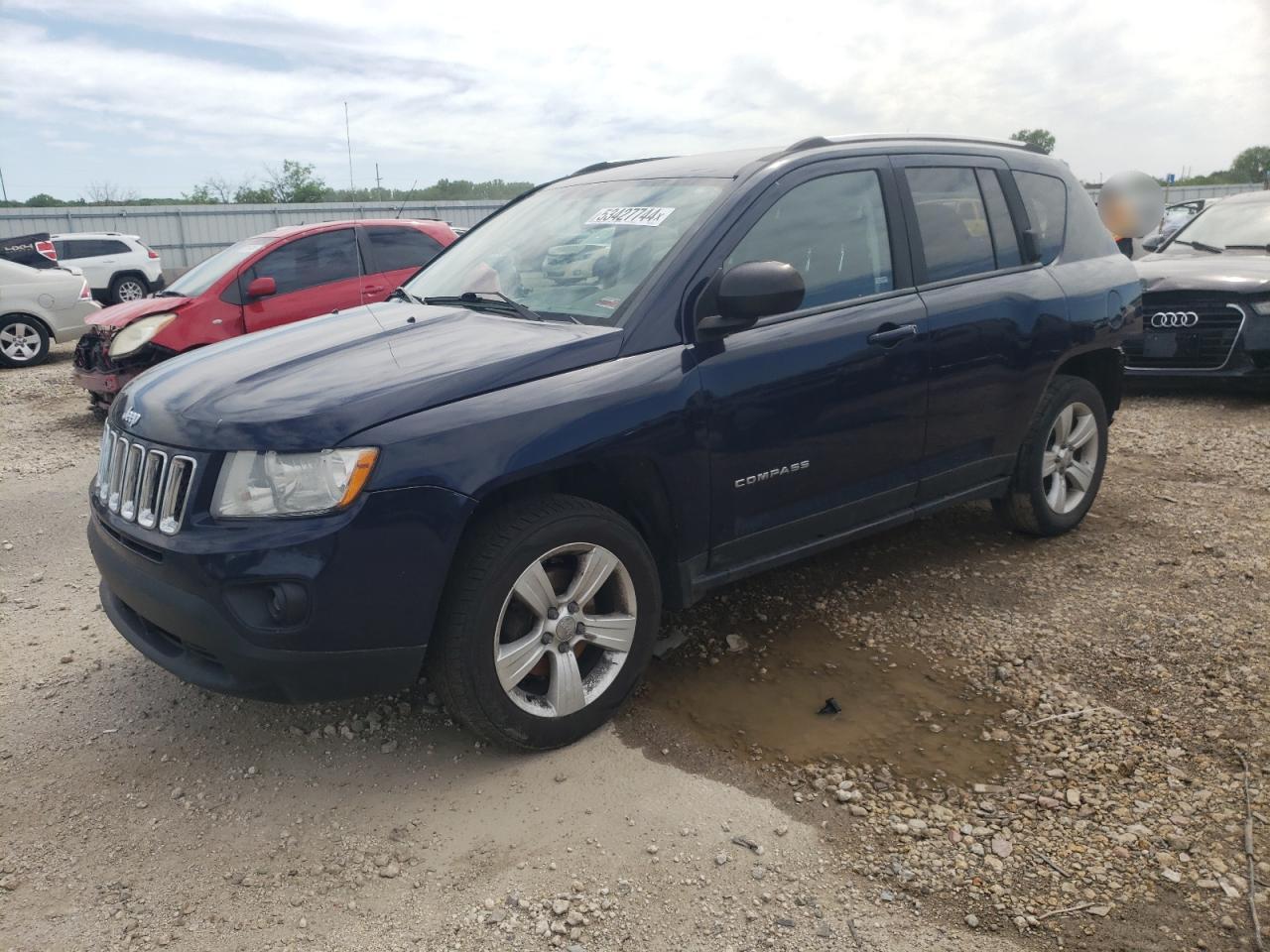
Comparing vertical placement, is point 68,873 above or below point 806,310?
below

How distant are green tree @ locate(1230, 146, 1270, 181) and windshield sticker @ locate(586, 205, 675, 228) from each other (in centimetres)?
4611

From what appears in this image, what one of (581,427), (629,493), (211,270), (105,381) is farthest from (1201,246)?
(105,381)

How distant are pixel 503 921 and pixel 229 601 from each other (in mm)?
1113

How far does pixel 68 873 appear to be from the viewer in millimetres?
2695

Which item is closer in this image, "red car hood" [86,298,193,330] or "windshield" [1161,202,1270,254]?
"red car hood" [86,298,193,330]

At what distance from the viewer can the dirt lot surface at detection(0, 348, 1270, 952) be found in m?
2.49

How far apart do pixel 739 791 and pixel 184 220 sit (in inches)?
1154

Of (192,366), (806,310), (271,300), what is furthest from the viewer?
(271,300)

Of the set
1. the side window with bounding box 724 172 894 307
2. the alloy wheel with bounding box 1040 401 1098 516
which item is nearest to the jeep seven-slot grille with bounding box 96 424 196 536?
the side window with bounding box 724 172 894 307

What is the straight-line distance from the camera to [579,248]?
372 centimetres

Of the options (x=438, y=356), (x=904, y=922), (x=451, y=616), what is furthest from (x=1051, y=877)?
(x=438, y=356)

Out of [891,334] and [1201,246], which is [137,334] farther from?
[1201,246]

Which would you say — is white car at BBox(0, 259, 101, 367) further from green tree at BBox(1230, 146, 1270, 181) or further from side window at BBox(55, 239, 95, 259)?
green tree at BBox(1230, 146, 1270, 181)

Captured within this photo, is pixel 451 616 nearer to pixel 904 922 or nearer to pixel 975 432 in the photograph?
pixel 904 922
